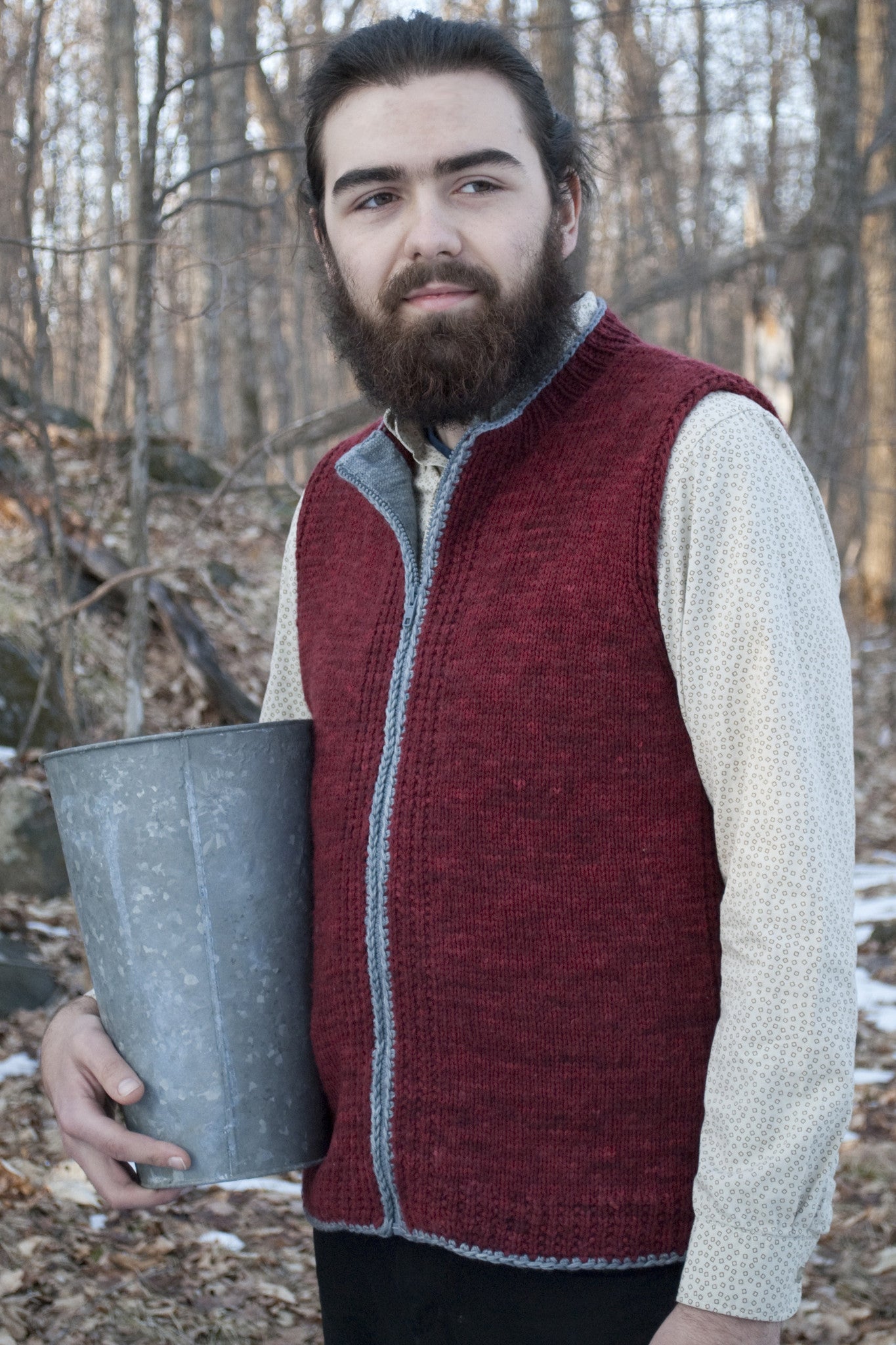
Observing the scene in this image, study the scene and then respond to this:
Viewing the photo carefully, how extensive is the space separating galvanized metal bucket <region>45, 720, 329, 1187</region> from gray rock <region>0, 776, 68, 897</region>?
3.61 m

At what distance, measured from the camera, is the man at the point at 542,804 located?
138 cm

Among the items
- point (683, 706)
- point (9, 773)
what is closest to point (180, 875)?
point (683, 706)

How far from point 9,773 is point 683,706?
4.80m

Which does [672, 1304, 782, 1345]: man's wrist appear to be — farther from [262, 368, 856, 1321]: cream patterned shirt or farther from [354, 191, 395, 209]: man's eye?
[354, 191, 395, 209]: man's eye

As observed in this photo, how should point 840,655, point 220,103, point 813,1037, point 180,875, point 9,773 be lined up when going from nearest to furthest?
point 813,1037
point 840,655
point 180,875
point 9,773
point 220,103

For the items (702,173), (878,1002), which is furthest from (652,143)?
(878,1002)

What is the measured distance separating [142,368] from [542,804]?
10.5 feet

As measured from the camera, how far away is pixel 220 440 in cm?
1341

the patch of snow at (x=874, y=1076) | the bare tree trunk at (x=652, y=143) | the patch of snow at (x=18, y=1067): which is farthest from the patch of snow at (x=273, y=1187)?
the bare tree trunk at (x=652, y=143)

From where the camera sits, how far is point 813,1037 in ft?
4.39

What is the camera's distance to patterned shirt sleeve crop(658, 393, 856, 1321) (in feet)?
4.39

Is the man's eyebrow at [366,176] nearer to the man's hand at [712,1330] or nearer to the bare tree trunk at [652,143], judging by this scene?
the man's hand at [712,1330]

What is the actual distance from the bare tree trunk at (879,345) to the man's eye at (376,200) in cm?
1230

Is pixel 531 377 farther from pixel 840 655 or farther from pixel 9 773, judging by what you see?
pixel 9 773
